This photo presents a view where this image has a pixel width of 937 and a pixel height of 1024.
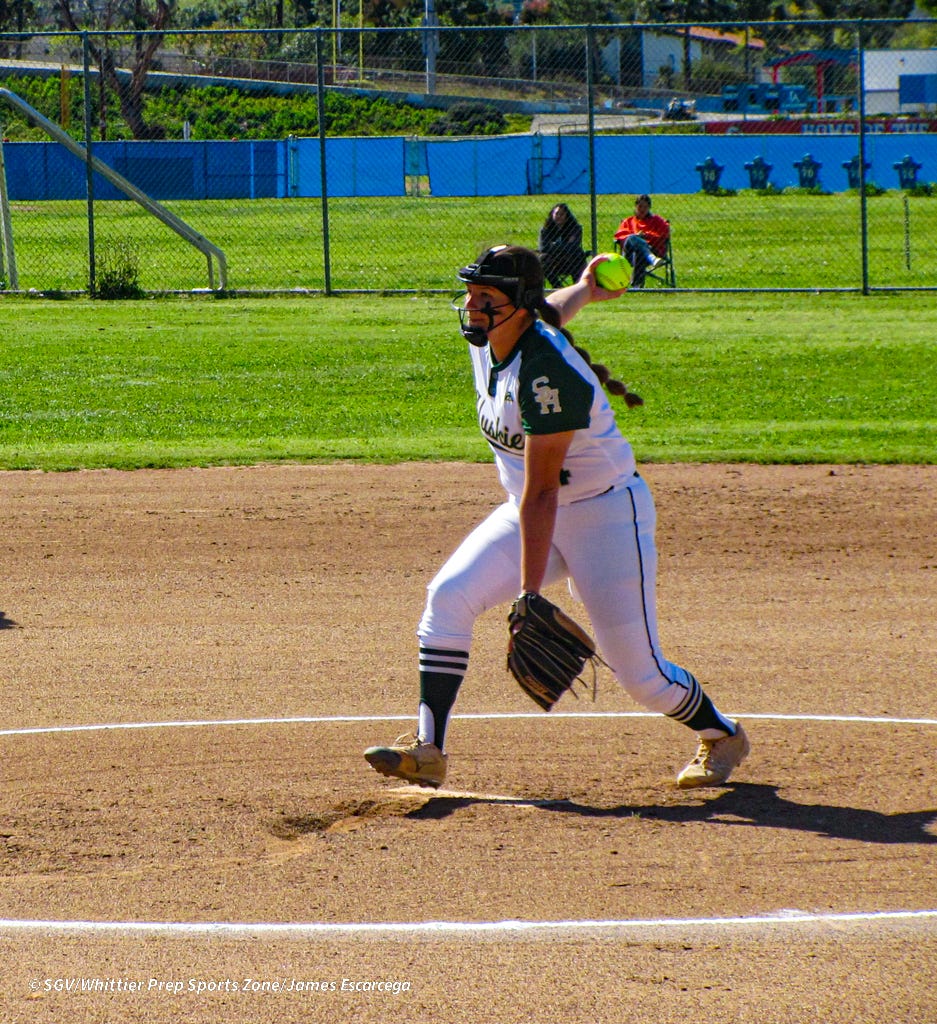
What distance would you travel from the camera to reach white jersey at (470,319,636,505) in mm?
4793

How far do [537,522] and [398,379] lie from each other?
9961 millimetres

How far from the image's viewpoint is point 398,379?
48.1 feet

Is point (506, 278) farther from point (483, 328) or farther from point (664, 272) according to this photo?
point (664, 272)

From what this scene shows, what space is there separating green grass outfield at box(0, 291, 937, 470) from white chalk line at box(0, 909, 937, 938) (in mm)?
7297

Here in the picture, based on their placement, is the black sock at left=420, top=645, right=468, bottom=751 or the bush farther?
the bush

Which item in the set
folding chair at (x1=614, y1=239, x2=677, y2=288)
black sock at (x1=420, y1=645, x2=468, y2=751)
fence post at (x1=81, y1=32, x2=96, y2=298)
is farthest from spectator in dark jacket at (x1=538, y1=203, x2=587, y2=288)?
black sock at (x1=420, y1=645, x2=468, y2=751)

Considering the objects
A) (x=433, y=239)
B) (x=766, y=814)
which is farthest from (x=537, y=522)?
(x=433, y=239)

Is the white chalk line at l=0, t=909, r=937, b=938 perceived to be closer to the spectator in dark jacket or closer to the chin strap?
the chin strap

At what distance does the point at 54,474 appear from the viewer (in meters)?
11.3

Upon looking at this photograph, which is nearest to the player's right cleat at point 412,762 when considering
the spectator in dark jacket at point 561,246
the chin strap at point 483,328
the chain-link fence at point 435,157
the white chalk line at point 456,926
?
the white chalk line at point 456,926

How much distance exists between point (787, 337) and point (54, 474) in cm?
874

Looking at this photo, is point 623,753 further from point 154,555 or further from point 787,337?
point 787,337

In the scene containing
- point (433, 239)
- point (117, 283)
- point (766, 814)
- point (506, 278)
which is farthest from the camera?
point (433, 239)

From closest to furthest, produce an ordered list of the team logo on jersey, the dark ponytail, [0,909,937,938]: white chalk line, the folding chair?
[0,909,937,938]: white chalk line → the team logo on jersey → the dark ponytail → the folding chair
